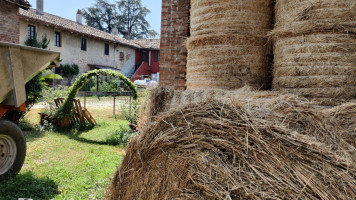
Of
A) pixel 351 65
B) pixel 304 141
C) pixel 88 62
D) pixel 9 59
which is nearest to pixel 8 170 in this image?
pixel 9 59

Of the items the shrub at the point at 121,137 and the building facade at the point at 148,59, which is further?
the building facade at the point at 148,59

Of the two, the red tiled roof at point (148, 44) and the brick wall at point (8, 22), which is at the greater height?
the red tiled roof at point (148, 44)

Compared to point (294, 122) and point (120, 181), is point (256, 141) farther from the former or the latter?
point (120, 181)

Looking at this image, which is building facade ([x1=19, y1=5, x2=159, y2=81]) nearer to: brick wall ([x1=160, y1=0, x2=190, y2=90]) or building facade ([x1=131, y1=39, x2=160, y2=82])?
building facade ([x1=131, y1=39, x2=160, y2=82])

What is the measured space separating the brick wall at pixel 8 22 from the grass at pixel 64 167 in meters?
4.52

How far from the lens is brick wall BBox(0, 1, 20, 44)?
1077 cm

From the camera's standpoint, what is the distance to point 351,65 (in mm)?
2154

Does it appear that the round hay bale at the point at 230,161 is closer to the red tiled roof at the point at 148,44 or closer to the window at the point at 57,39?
the window at the point at 57,39

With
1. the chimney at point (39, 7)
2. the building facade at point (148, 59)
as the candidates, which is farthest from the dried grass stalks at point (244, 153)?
the building facade at point (148, 59)

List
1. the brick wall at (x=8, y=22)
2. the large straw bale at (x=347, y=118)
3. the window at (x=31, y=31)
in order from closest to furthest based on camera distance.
→ the large straw bale at (x=347, y=118)
the brick wall at (x=8, y=22)
the window at (x=31, y=31)

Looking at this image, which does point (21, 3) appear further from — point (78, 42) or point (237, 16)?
point (78, 42)

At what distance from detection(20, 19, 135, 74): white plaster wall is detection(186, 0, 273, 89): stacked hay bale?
20.3 m

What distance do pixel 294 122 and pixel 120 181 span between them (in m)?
1.26

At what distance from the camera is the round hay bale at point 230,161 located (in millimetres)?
1318
